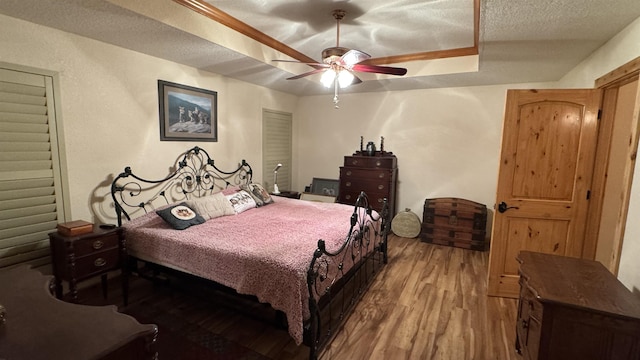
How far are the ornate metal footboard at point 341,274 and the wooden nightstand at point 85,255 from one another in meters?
1.78

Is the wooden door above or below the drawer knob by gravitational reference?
above

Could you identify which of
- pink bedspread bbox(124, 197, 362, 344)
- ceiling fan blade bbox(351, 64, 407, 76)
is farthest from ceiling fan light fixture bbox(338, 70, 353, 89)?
pink bedspread bbox(124, 197, 362, 344)

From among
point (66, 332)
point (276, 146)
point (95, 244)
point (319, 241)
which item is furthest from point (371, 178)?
point (66, 332)

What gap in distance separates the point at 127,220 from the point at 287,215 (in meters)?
1.61

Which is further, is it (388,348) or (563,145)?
(563,145)

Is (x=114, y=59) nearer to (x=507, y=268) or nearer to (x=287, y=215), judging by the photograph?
(x=287, y=215)

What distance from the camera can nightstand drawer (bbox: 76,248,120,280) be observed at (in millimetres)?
2262

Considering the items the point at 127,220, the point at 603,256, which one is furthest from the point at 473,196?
the point at 127,220

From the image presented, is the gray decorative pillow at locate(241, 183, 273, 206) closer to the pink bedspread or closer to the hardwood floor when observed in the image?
the pink bedspread

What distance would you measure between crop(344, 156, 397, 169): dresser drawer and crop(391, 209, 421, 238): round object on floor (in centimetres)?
80

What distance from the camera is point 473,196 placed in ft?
14.7

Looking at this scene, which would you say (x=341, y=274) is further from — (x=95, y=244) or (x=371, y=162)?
(x=371, y=162)

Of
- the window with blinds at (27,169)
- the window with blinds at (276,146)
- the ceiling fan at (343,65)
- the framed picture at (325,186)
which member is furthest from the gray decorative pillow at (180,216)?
the framed picture at (325,186)

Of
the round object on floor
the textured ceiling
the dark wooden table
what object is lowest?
the round object on floor
